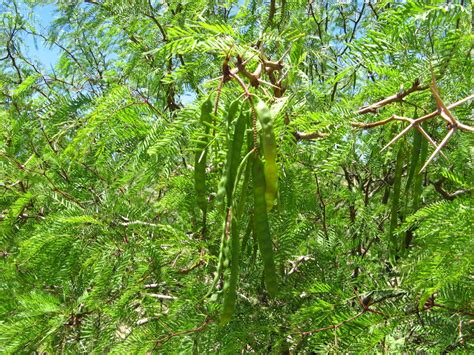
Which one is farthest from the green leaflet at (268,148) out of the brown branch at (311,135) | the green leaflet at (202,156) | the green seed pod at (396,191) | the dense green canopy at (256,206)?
the green seed pod at (396,191)

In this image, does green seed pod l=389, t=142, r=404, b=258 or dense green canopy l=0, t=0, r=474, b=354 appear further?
green seed pod l=389, t=142, r=404, b=258

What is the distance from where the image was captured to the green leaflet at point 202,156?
100 cm

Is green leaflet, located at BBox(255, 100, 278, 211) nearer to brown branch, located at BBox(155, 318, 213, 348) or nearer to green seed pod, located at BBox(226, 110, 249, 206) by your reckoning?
green seed pod, located at BBox(226, 110, 249, 206)

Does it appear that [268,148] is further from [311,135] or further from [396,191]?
[396,191]

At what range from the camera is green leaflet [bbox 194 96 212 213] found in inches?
39.2

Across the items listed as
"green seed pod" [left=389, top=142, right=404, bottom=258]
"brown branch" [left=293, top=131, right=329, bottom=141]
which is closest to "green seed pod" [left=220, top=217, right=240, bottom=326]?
"brown branch" [left=293, top=131, right=329, bottom=141]

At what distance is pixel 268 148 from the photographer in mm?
830

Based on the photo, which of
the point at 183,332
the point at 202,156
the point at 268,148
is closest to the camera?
the point at 268,148

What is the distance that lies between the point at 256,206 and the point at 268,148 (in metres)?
0.12

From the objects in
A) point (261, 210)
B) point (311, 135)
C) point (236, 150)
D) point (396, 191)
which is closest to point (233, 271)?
point (261, 210)

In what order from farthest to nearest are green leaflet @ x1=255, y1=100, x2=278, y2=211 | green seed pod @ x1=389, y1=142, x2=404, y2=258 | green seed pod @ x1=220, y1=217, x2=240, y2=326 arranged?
green seed pod @ x1=389, y1=142, x2=404, y2=258
green seed pod @ x1=220, y1=217, x2=240, y2=326
green leaflet @ x1=255, y1=100, x2=278, y2=211

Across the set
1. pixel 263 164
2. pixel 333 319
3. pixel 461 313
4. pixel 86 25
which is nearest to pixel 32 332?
pixel 333 319

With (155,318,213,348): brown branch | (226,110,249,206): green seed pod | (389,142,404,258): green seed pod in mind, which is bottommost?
(155,318,213,348): brown branch

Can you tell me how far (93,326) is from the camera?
1.54 metres
